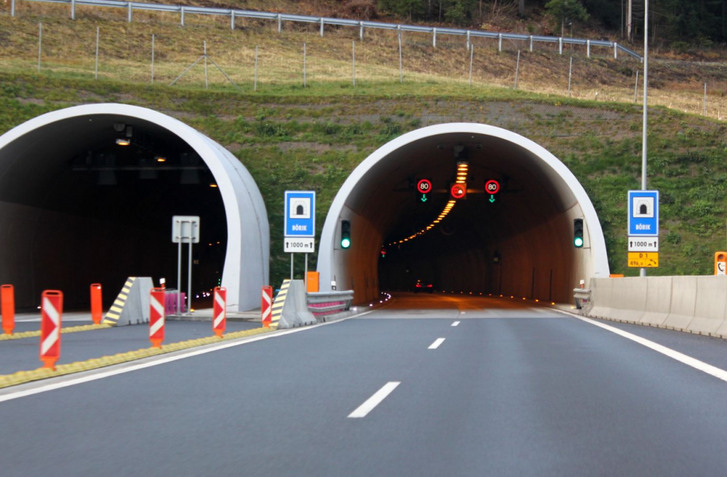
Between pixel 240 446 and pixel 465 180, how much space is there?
37.1 m

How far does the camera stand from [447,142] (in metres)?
34.2

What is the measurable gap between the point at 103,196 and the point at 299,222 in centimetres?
1319

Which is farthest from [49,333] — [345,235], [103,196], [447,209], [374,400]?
[447,209]

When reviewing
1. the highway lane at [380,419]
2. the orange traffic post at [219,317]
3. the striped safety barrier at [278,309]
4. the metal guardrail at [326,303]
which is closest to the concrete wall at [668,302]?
the highway lane at [380,419]

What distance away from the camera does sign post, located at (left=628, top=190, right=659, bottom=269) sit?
92.2ft

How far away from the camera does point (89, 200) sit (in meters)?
35.1

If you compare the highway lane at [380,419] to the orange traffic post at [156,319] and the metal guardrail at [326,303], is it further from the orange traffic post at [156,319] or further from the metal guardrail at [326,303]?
the metal guardrail at [326,303]

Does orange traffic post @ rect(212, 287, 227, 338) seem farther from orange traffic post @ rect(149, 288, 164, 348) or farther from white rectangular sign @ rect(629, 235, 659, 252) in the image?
white rectangular sign @ rect(629, 235, 659, 252)

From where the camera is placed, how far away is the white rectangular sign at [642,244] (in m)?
28.0

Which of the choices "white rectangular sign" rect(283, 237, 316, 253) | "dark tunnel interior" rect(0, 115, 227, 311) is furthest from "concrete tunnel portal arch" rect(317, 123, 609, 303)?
"dark tunnel interior" rect(0, 115, 227, 311)

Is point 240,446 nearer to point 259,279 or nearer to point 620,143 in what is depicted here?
point 259,279

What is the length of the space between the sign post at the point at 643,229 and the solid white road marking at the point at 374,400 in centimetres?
1958

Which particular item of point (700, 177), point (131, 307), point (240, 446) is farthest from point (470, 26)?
point (240, 446)

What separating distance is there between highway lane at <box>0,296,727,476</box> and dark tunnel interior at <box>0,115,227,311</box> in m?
18.1
